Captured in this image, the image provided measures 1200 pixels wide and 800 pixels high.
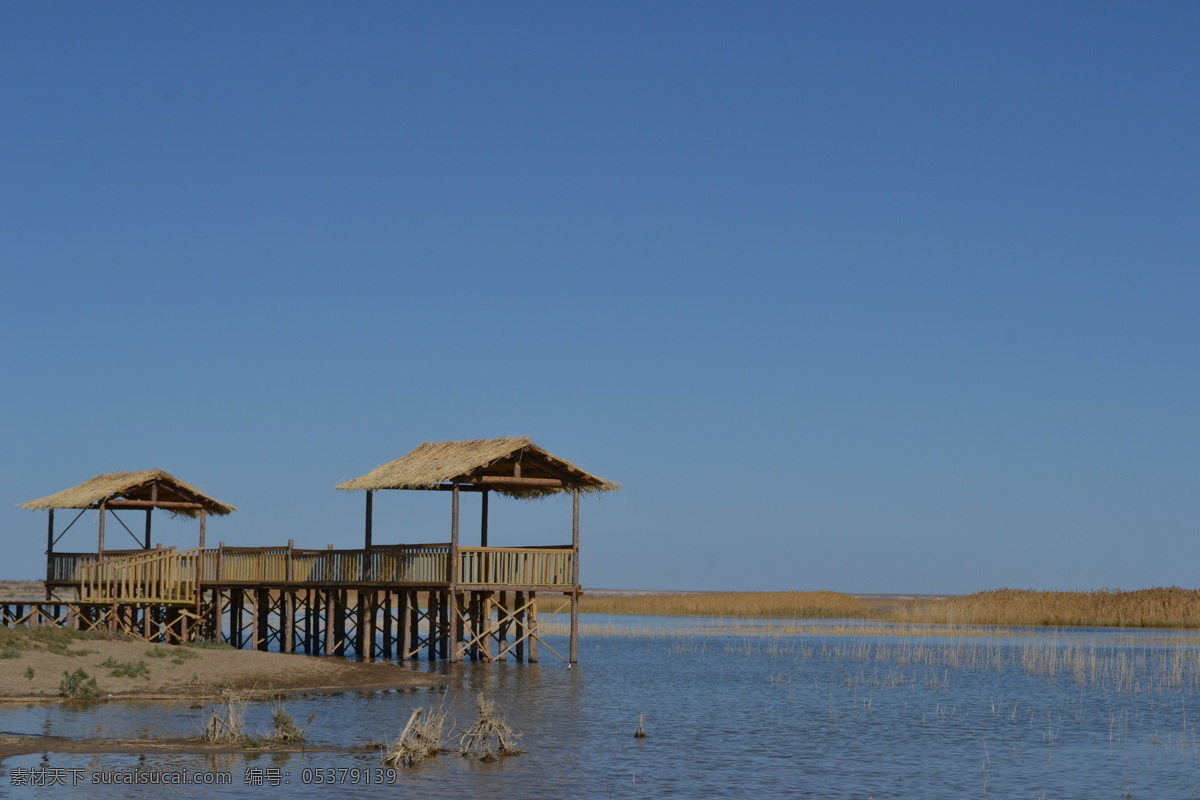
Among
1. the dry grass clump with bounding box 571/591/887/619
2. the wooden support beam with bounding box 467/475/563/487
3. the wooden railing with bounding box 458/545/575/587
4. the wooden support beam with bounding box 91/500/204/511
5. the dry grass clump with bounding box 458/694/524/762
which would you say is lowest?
the dry grass clump with bounding box 571/591/887/619

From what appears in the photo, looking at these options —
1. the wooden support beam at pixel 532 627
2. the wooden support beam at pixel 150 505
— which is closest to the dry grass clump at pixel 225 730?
the wooden support beam at pixel 532 627

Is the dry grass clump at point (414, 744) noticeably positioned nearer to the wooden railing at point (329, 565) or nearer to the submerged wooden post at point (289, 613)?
the wooden railing at point (329, 565)

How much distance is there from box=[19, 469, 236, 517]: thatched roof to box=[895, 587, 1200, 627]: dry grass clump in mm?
34586

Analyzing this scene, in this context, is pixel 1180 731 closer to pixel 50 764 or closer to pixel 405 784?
pixel 405 784

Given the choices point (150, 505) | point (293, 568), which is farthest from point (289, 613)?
point (150, 505)

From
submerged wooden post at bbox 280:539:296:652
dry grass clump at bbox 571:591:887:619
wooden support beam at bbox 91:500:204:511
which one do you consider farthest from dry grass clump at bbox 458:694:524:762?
dry grass clump at bbox 571:591:887:619

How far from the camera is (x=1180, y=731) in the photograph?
24828 millimetres

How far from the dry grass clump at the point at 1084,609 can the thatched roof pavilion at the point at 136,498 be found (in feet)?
114

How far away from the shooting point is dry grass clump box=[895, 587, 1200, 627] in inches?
2426

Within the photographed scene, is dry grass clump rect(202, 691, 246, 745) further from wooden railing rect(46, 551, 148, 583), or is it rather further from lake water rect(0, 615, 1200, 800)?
wooden railing rect(46, 551, 148, 583)

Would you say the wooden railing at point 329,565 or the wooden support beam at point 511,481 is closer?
the wooden support beam at point 511,481

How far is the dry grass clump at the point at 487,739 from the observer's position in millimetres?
19188


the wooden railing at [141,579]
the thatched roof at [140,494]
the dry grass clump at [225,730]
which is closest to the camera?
the dry grass clump at [225,730]

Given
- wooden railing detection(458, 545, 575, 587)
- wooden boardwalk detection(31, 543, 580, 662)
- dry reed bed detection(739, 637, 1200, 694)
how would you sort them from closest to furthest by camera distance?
dry reed bed detection(739, 637, 1200, 694) < wooden railing detection(458, 545, 575, 587) < wooden boardwalk detection(31, 543, 580, 662)
